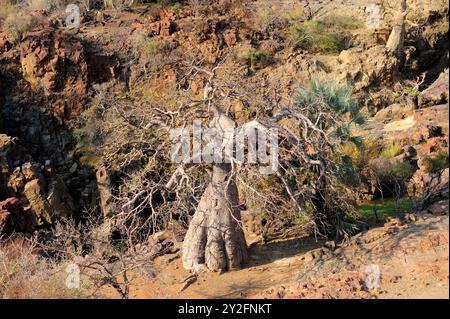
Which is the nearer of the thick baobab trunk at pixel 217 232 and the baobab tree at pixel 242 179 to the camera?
the baobab tree at pixel 242 179

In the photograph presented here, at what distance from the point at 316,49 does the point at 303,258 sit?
1041 centimetres

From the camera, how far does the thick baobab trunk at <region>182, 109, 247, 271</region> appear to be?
792 centimetres

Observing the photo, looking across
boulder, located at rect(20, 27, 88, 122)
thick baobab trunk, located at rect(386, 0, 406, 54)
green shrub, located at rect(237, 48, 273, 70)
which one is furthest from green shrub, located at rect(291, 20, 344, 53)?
boulder, located at rect(20, 27, 88, 122)

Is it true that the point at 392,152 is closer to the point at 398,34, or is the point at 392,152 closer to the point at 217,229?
the point at 217,229

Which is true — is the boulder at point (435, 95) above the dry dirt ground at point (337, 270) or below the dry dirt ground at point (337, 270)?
above

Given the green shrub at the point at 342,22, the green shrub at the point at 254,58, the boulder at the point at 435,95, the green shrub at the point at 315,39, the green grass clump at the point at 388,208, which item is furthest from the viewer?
the green shrub at the point at 342,22

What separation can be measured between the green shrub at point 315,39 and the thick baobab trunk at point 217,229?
9.72 meters

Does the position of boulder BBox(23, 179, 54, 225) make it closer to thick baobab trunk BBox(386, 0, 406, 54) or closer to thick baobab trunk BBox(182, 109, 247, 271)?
thick baobab trunk BBox(182, 109, 247, 271)

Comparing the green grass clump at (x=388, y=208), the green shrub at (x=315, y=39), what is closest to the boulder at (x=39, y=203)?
the green grass clump at (x=388, y=208)

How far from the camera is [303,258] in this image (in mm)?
8023

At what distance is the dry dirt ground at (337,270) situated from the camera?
6.02 meters

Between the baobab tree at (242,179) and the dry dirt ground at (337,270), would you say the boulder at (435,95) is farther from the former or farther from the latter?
the dry dirt ground at (337,270)

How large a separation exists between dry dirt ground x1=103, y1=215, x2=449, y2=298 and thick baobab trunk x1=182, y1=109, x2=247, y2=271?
0.20 m
